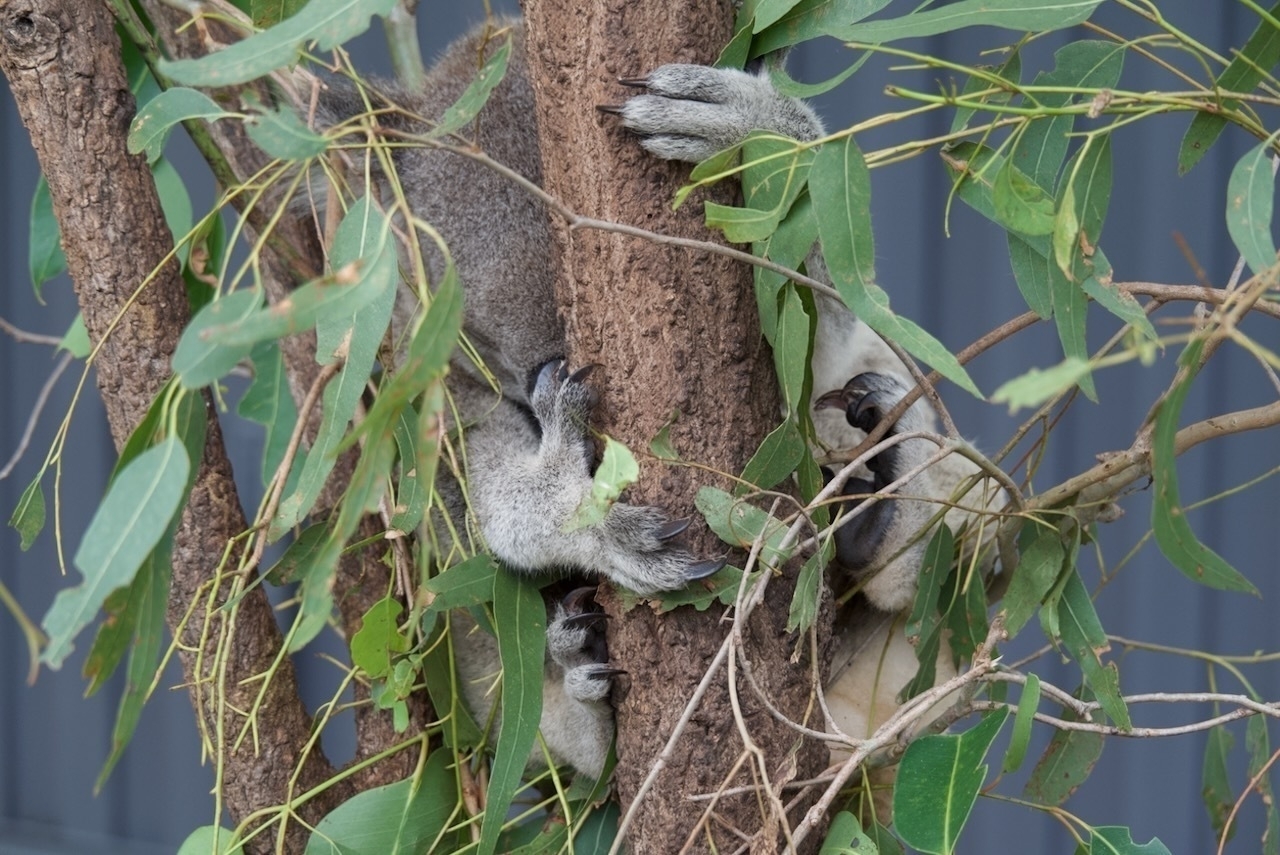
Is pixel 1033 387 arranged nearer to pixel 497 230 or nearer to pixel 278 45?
pixel 278 45

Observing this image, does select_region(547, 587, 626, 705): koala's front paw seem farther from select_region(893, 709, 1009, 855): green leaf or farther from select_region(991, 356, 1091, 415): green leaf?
select_region(991, 356, 1091, 415): green leaf

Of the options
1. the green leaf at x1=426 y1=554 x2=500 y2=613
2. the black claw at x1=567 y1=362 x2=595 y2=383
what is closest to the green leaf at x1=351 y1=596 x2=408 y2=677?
the green leaf at x1=426 y1=554 x2=500 y2=613

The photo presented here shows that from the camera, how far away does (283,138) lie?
2.23ft

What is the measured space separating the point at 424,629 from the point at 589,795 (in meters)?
0.26

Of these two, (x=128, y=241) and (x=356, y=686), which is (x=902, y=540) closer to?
(x=356, y=686)

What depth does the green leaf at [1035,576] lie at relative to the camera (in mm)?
1099

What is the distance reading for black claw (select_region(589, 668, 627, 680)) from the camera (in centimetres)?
110

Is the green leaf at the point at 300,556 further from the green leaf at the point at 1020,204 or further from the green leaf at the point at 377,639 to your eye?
the green leaf at the point at 1020,204

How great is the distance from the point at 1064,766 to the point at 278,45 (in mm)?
1041

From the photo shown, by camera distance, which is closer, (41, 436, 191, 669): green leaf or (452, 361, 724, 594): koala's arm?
(41, 436, 191, 669): green leaf

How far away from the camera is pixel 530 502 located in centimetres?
132

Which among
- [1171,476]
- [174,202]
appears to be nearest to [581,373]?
[1171,476]

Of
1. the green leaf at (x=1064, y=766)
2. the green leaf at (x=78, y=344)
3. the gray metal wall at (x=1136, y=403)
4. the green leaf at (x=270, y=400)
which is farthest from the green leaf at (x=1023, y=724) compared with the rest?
the gray metal wall at (x=1136, y=403)

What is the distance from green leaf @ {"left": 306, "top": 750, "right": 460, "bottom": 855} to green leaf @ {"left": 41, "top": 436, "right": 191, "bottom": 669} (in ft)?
2.00
